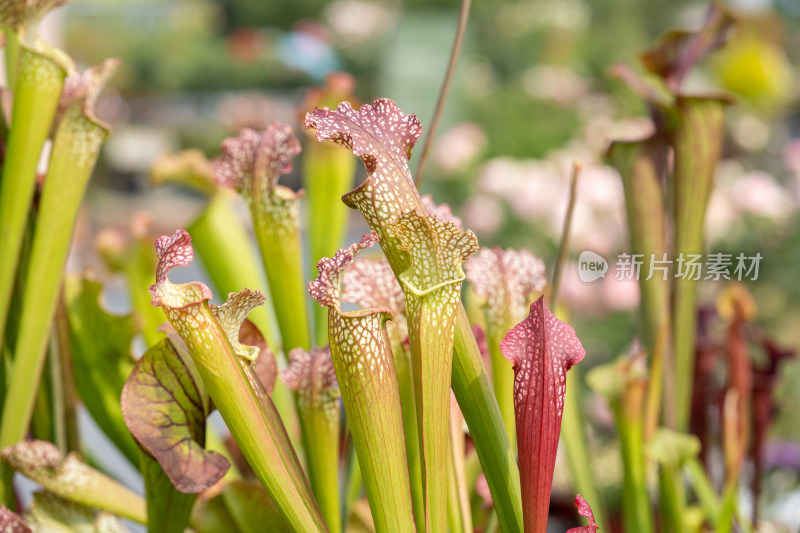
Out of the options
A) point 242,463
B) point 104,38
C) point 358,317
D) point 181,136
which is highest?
point 104,38

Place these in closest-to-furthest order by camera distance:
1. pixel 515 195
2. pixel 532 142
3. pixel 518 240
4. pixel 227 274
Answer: pixel 227 274, pixel 515 195, pixel 518 240, pixel 532 142

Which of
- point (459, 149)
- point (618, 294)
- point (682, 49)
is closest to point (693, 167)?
point (682, 49)

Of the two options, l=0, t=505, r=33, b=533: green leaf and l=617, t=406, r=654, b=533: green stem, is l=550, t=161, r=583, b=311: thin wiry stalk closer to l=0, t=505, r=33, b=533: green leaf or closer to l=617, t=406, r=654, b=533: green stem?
l=617, t=406, r=654, b=533: green stem

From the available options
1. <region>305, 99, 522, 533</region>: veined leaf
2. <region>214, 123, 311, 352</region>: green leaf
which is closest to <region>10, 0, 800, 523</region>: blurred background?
<region>214, 123, 311, 352</region>: green leaf

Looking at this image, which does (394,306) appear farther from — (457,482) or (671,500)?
(671,500)

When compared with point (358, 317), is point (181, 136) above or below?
above

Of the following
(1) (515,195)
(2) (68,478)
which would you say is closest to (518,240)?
(1) (515,195)

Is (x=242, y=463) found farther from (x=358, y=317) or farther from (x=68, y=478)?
(x=358, y=317)
